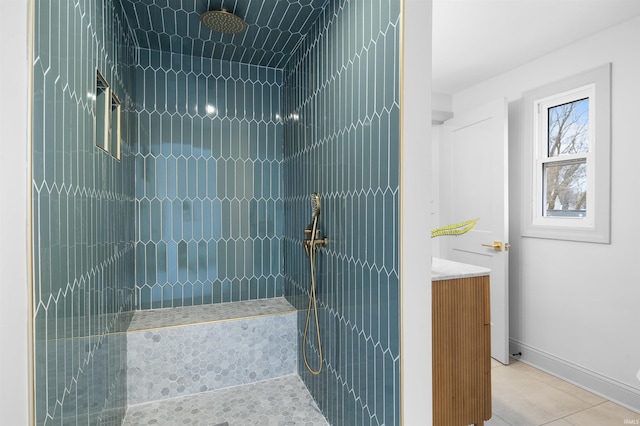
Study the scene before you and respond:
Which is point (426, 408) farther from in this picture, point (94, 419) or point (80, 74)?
point (80, 74)

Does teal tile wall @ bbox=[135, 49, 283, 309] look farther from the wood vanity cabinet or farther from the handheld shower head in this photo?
the wood vanity cabinet

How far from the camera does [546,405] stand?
2.18 m

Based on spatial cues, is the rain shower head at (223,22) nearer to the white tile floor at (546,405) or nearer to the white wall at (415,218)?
the white wall at (415,218)

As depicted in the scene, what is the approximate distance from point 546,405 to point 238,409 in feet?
6.45

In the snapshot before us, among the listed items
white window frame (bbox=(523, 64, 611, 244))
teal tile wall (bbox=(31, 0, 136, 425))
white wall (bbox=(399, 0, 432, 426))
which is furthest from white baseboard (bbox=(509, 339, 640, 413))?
teal tile wall (bbox=(31, 0, 136, 425))

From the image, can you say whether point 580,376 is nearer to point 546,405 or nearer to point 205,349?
point 546,405

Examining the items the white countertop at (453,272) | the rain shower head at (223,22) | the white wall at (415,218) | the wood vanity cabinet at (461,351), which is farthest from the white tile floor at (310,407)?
the rain shower head at (223,22)

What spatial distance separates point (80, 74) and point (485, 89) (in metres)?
3.30

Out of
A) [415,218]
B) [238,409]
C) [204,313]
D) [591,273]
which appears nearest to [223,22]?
[415,218]

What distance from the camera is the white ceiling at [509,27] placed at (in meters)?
2.01

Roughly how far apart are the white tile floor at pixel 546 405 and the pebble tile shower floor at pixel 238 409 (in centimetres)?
113

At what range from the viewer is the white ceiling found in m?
2.01

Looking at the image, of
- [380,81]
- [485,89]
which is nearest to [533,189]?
[485,89]

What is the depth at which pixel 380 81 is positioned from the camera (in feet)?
3.85
